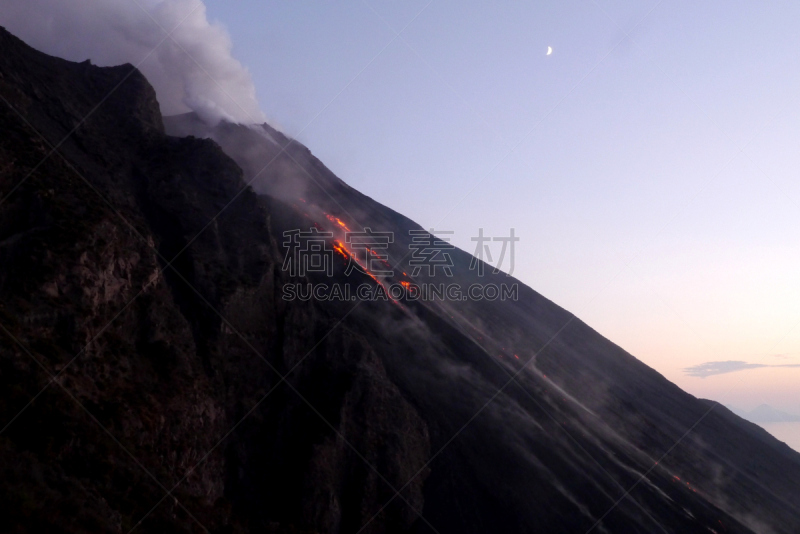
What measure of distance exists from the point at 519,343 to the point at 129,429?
140 ft

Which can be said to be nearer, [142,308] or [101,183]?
[142,308]

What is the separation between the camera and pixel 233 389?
34938mm

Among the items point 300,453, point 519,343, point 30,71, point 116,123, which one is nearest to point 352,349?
point 300,453

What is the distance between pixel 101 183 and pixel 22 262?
13719mm

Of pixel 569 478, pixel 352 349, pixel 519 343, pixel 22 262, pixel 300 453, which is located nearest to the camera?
pixel 22 262

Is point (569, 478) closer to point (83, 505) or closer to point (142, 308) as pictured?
point (142, 308)

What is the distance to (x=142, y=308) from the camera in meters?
31.8

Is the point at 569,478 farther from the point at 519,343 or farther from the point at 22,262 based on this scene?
the point at 22,262

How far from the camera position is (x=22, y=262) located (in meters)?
25.2

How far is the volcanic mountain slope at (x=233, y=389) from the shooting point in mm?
20750

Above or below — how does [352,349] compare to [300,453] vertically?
above

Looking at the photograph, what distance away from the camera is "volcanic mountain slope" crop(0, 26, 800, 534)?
68.1 ft

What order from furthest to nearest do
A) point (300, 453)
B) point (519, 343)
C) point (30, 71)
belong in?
1. point (519, 343)
2. point (30, 71)
3. point (300, 453)

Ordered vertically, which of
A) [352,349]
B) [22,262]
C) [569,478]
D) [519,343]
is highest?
[519,343]
